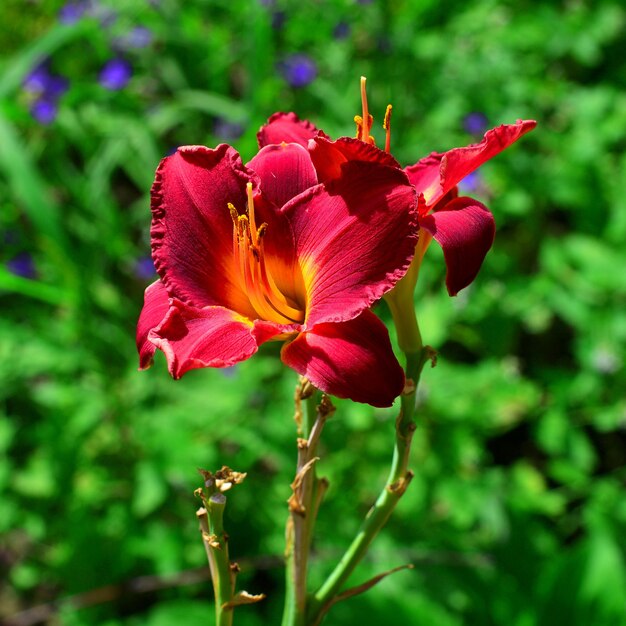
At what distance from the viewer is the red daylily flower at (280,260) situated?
60 centimetres

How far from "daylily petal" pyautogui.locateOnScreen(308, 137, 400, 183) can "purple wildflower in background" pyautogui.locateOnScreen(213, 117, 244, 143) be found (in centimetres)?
184

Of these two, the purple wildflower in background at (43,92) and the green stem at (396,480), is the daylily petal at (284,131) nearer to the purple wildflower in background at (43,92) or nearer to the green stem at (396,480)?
the green stem at (396,480)

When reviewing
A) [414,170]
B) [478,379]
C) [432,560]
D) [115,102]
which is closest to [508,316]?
[478,379]

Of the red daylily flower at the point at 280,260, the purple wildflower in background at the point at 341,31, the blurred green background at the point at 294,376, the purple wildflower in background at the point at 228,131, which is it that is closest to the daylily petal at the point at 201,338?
the red daylily flower at the point at 280,260

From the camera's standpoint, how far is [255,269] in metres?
0.67

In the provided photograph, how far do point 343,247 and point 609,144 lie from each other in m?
2.14

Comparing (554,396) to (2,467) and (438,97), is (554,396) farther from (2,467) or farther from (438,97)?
(2,467)

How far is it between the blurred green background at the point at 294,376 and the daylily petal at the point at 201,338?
2.94ft

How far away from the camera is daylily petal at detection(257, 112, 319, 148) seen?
0.71 metres

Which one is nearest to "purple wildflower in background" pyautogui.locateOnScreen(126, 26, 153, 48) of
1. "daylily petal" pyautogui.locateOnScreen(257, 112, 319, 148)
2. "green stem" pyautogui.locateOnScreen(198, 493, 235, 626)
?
"daylily petal" pyautogui.locateOnScreen(257, 112, 319, 148)

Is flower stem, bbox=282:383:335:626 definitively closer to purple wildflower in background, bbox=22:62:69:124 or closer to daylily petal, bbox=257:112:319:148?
daylily petal, bbox=257:112:319:148

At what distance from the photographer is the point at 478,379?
1.82m

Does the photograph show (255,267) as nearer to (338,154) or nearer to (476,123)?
(338,154)

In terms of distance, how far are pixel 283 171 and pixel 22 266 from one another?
5.97ft
